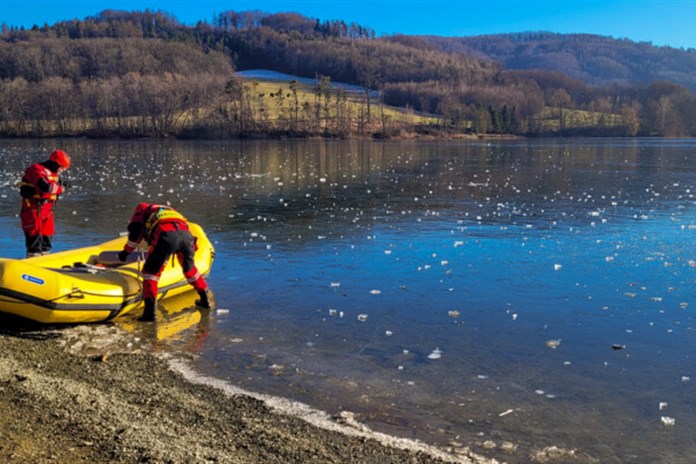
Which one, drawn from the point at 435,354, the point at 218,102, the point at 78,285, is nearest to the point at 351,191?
the point at 78,285

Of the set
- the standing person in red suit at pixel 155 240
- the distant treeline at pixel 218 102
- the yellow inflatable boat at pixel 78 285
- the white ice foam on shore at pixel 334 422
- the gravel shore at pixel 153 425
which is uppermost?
the distant treeline at pixel 218 102

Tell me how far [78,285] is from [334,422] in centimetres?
465

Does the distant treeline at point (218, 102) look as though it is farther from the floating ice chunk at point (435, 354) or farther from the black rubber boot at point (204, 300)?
the floating ice chunk at point (435, 354)

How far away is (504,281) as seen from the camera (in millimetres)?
11961

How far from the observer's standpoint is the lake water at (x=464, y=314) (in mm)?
6676

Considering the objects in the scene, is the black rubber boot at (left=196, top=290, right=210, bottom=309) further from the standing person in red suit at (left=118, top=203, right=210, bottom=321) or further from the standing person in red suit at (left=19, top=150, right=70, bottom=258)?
the standing person in red suit at (left=19, top=150, right=70, bottom=258)

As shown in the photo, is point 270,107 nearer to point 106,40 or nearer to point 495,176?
point 106,40

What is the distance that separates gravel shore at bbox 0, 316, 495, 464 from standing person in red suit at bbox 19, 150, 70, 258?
437 cm

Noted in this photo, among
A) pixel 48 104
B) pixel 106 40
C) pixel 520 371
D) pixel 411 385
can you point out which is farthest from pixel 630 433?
pixel 106 40

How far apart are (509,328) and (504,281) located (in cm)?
266

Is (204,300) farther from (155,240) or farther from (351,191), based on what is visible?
(351,191)

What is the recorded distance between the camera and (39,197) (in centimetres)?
1140

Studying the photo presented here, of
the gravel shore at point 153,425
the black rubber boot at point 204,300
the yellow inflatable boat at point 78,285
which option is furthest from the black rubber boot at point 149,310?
the gravel shore at point 153,425

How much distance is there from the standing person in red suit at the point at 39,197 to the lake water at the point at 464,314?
2960 mm
